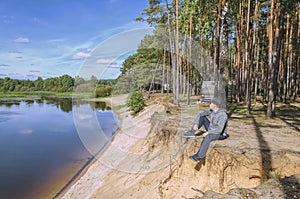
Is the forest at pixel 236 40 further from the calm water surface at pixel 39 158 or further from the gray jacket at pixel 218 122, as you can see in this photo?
the calm water surface at pixel 39 158

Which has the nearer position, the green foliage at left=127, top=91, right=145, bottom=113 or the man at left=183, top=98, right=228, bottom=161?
the man at left=183, top=98, right=228, bottom=161

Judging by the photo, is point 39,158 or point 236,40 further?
point 236,40

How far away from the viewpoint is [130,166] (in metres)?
9.52

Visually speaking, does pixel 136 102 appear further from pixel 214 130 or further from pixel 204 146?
pixel 204 146

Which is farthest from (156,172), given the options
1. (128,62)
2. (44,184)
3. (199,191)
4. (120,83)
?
(128,62)

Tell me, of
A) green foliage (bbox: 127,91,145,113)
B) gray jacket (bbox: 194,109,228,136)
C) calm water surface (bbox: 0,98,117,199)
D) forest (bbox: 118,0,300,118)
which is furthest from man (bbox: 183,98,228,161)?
green foliage (bbox: 127,91,145,113)

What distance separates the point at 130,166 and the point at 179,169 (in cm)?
410

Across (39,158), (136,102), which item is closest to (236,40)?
(136,102)

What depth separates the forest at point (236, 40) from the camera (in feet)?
34.5

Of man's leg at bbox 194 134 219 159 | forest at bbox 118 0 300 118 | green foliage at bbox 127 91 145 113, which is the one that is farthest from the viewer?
green foliage at bbox 127 91 145 113

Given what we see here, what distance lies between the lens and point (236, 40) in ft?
60.5

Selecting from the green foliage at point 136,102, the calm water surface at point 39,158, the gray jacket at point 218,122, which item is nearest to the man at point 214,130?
the gray jacket at point 218,122

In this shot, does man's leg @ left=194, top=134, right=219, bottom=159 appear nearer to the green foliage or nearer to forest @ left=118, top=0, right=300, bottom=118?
forest @ left=118, top=0, right=300, bottom=118

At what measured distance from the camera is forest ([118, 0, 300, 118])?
34.5 ft
